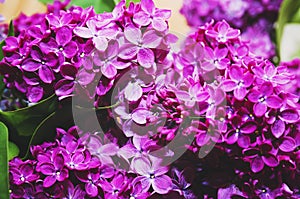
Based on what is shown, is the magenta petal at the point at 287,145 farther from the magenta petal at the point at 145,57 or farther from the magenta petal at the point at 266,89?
the magenta petal at the point at 145,57

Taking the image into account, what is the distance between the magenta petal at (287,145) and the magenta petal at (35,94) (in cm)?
27

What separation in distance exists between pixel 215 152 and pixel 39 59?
8.6 inches

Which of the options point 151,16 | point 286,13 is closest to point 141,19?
point 151,16

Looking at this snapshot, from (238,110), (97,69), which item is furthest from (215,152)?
(97,69)

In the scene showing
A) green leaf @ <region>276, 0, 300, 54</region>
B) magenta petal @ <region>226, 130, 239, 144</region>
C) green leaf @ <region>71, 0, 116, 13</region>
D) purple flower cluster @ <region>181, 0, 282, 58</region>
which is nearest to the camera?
magenta petal @ <region>226, 130, 239, 144</region>

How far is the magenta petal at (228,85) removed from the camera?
24.5 inches

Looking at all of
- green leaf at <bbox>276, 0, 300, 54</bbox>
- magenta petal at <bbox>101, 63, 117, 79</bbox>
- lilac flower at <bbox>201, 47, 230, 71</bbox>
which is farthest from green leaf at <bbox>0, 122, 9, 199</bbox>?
green leaf at <bbox>276, 0, 300, 54</bbox>

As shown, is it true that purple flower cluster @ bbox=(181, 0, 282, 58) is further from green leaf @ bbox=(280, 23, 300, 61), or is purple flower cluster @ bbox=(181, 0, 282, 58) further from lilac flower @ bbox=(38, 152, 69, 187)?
lilac flower @ bbox=(38, 152, 69, 187)

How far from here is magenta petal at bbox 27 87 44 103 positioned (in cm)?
66

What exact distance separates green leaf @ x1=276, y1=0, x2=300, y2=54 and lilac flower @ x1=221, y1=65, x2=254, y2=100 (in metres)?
0.40

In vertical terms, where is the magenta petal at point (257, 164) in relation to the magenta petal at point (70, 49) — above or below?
below

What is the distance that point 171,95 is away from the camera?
0.63 meters

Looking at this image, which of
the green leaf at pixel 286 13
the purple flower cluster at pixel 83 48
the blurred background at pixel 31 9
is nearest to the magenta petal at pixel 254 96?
the purple flower cluster at pixel 83 48

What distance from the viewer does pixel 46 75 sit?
647mm
